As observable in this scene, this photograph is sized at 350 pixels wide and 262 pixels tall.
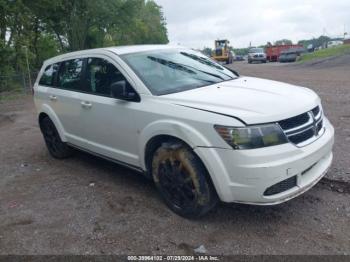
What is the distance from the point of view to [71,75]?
5.62m

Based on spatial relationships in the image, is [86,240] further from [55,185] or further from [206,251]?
[55,185]

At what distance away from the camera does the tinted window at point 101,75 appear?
471 centimetres

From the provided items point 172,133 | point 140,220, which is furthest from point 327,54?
point 140,220

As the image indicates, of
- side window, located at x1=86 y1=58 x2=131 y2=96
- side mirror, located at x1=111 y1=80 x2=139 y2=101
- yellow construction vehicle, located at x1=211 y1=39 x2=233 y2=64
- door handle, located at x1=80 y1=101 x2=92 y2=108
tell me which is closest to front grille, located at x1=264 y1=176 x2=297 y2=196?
side mirror, located at x1=111 y1=80 x2=139 y2=101

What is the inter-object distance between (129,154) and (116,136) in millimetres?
285

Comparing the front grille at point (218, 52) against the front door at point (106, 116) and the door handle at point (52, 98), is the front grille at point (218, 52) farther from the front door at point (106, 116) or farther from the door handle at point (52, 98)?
the front door at point (106, 116)

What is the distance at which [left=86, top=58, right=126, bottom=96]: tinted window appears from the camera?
471 cm

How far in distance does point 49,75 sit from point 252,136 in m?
4.01

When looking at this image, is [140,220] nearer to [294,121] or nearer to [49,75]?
[294,121]

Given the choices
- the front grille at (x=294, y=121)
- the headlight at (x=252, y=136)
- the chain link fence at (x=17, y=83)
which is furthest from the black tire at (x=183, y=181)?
the chain link fence at (x=17, y=83)

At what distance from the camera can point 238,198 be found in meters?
3.55

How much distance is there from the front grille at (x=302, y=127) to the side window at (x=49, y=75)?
153 inches

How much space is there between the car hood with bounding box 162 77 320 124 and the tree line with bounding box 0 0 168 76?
54.0ft

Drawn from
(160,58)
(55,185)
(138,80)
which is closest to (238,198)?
(138,80)
